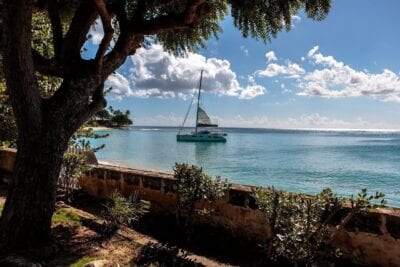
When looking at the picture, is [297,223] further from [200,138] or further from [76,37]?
[200,138]

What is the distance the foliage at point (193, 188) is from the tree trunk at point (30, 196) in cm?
182

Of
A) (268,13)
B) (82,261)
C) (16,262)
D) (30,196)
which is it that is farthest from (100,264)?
(268,13)

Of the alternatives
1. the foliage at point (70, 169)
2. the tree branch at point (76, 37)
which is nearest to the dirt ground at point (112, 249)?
the foliage at point (70, 169)

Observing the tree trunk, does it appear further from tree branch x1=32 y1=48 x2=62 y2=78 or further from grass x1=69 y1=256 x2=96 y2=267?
tree branch x1=32 y1=48 x2=62 y2=78

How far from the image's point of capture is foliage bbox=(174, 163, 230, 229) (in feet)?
17.6

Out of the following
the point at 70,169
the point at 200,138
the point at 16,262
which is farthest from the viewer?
the point at 200,138

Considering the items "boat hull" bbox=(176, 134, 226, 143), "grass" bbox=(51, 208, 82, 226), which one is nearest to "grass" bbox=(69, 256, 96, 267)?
"grass" bbox=(51, 208, 82, 226)

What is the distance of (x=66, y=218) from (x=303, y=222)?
14.0 feet

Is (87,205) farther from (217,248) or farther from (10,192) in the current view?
(217,248)

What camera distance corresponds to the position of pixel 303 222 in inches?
167

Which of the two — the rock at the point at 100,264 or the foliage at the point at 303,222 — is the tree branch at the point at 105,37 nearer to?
the rock at the point at 100,264

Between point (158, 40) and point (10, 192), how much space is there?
5.40m

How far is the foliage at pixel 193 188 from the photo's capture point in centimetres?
536

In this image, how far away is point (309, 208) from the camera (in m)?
4.22
